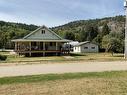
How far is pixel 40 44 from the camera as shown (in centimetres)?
5941

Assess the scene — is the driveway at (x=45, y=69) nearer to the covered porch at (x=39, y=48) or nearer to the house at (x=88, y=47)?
the covered porch at (x=39, y=48)

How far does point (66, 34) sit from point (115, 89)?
114 m

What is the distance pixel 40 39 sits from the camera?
59.3m

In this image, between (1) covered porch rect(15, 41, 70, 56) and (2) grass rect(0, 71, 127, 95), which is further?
(1) covered porch rect(15, 41, 70, 56)

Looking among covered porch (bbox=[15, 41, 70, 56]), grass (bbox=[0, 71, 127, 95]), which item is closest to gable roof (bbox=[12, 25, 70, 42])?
covered porch (bbox=[15, 41, 70, 56])

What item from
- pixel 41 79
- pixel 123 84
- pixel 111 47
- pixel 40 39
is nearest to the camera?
pixel 123 84

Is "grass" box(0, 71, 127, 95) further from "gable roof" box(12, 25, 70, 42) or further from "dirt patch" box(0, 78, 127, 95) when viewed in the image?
"gable roof" box(12, 25, 70, 42)

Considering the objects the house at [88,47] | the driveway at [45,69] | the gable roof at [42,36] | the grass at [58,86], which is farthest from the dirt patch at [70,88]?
the house at [88,47]

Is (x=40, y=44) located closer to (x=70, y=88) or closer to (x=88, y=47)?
(x=88, y=47)

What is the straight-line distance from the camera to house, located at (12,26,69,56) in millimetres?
57219

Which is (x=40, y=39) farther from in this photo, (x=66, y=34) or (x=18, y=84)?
(x=66, y=34)

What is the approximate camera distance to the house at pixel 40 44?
5722 centimetres

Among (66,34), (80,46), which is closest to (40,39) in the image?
(80,46)

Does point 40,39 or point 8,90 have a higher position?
point 40,39
